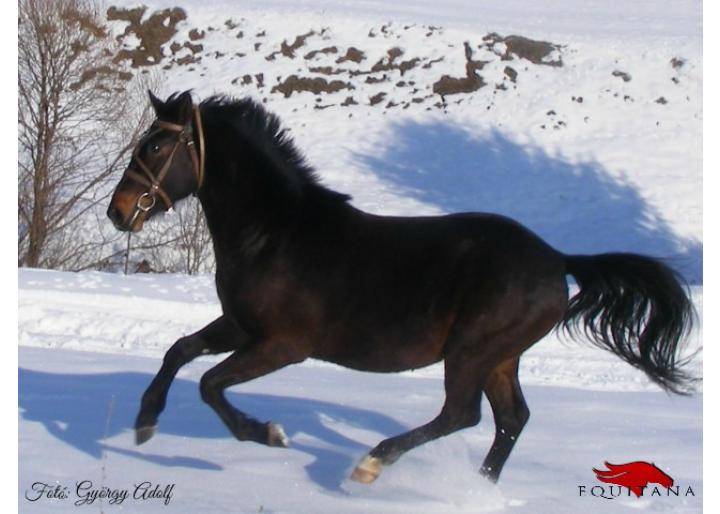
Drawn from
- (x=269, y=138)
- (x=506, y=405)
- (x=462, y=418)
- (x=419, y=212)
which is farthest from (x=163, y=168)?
(x=419, y=212)

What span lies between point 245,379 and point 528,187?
19.6 metres

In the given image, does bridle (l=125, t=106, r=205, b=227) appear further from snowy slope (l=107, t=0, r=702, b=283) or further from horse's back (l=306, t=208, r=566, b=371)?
snowy slope (l=107, t=0, r=702, b=283)

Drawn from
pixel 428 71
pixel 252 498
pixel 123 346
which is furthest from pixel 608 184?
pixel 252 498

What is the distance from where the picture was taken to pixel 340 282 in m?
5.55

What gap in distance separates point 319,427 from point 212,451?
1.00 m

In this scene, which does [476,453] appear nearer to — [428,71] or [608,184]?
[608,184]

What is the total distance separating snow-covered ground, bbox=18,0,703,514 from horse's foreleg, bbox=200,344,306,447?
0.28 meters

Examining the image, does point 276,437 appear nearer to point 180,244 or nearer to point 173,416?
point 173,416

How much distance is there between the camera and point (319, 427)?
6.98 metres

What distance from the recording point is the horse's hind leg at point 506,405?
569 centimetres

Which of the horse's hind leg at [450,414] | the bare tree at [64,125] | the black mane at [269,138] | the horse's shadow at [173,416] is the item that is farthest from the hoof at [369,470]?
the bare tree at [64,125]

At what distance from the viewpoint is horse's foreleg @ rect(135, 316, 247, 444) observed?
224 inches

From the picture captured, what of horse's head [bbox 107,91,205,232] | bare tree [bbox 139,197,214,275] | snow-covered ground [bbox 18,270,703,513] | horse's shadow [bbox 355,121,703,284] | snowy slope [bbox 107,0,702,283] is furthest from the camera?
snowy slope [bbox 107,0,702,283]

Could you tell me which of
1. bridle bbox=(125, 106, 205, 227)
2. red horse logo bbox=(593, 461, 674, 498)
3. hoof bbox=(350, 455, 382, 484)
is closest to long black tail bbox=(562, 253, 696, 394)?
red horse logo bbox=(593, 461, 674, 498)
